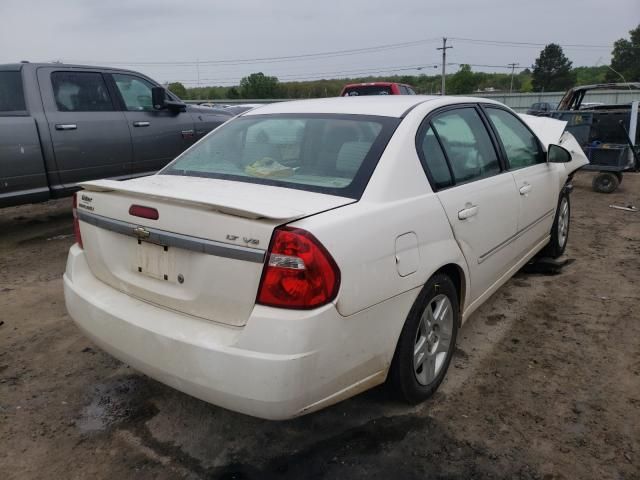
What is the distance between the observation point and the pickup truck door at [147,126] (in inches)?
256

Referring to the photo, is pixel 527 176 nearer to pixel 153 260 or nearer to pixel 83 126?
pixel 153 260

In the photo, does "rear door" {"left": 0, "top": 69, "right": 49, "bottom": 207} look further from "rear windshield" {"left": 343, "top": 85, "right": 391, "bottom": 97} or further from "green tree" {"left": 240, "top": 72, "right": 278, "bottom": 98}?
"green tree" {"left": 240, "top": 72, "right": 278, "bottom": 98}

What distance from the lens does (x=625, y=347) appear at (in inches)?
133

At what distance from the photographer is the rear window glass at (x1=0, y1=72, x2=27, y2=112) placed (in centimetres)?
561

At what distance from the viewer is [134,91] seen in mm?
6652

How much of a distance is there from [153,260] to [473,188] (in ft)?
6.01

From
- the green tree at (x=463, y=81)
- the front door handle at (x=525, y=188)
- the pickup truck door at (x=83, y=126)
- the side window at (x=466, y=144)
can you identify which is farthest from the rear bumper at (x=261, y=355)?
the green tree at (x=463, y=81)

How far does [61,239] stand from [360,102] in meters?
4.30

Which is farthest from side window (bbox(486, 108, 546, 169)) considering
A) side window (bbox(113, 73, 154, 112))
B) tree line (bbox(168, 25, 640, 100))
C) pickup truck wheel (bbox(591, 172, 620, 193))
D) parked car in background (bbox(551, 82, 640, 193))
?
tree line (bbox(168, 25, 640, 100))

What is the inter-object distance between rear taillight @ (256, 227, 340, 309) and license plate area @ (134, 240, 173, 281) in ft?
1.71

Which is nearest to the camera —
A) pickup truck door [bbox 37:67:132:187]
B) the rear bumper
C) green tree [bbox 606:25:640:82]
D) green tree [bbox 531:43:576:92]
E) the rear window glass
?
the rear bumper

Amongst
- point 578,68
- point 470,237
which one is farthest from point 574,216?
point 578,68

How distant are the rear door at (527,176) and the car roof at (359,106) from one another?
1.61 ft

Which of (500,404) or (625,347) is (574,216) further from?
(500,404)
